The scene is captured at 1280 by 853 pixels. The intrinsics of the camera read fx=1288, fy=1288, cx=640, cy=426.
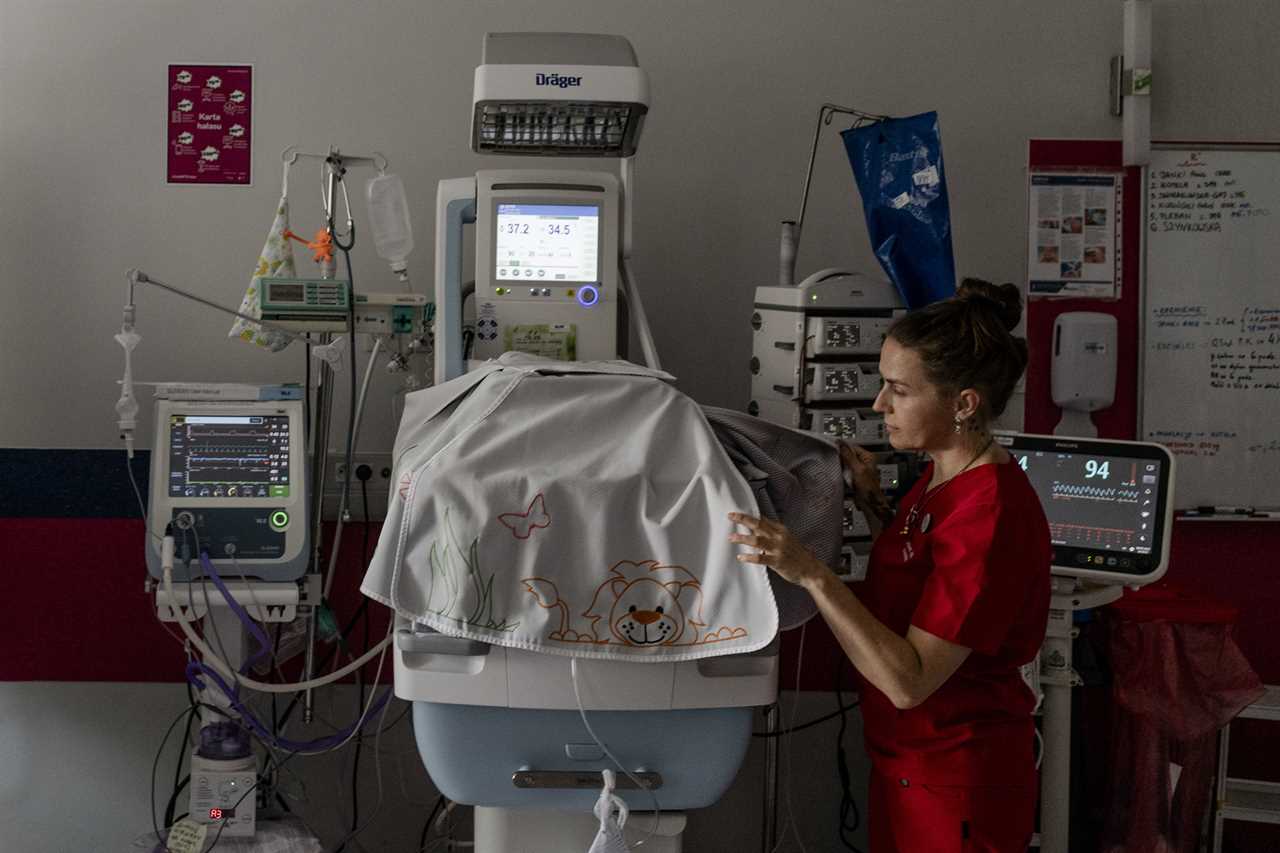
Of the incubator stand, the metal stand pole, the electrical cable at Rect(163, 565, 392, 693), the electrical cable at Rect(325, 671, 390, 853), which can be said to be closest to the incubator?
the incubator stand

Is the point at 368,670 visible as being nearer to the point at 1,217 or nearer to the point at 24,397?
the point at 24,397

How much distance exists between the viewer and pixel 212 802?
2.47m

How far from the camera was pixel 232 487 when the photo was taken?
2484 mm

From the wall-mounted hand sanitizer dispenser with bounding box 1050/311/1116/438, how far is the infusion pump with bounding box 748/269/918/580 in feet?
1.95

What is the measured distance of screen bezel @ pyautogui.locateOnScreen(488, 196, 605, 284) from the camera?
245 centimetres

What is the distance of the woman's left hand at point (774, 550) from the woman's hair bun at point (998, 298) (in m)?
0.46

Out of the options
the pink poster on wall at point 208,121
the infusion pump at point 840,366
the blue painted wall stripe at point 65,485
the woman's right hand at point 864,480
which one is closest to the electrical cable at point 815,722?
the infusion pump at point 840,366

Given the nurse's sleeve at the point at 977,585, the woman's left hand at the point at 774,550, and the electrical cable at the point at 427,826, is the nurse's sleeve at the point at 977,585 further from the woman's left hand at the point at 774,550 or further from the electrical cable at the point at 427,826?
the electrical cable at the point at 427,826

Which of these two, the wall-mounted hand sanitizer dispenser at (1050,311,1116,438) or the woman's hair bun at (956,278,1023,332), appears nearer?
the woman's hair bun at (956,278,1023,332)

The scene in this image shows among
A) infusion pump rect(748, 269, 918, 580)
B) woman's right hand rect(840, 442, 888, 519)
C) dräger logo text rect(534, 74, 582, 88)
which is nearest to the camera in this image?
woman's right hand rect(840, 442, 888, 519)

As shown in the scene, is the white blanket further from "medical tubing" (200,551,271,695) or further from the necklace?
"medical tubing" (200,551,271,695)

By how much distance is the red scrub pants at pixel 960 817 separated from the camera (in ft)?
6.24

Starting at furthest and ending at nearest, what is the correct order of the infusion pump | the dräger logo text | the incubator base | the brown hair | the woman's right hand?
the infusion pump
the dräger logo text
the woman's right hand
the incubator base
the brown hair

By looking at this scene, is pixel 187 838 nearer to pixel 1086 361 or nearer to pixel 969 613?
pixel 969 613
